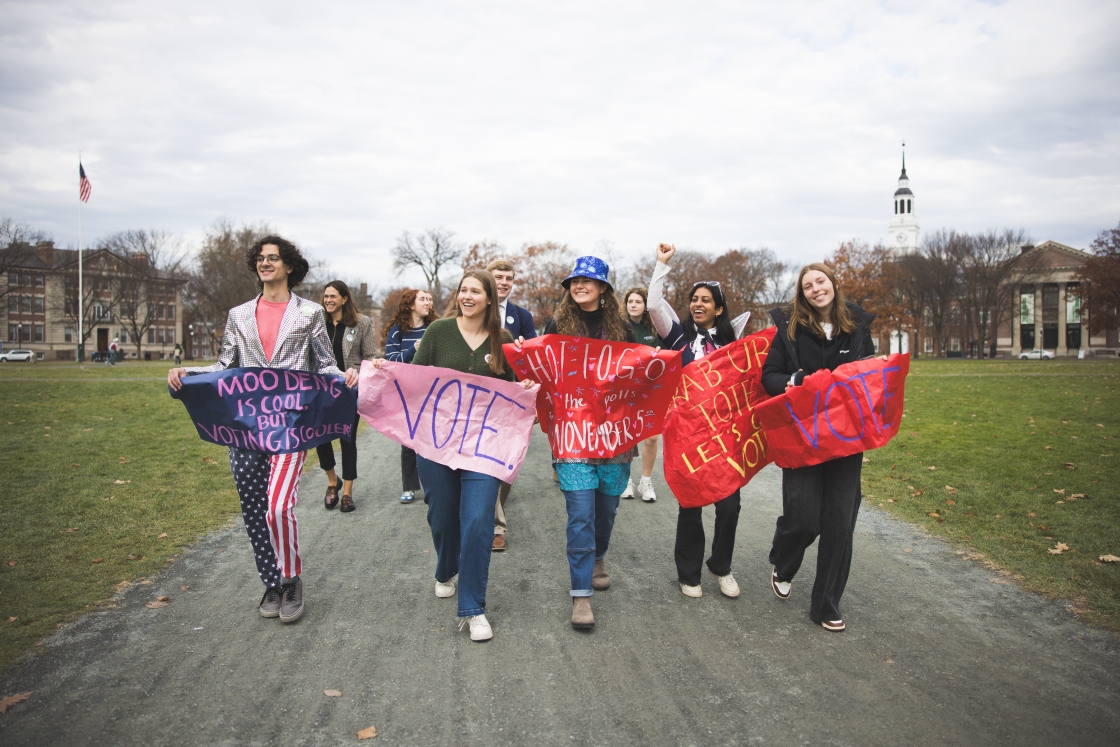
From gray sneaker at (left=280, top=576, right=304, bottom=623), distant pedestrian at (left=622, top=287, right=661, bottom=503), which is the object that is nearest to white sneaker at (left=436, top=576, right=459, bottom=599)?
gray sneaker at (left=280, top=576, right=304, bottom=623)

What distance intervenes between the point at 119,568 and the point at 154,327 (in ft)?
320

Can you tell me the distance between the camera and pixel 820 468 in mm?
4125

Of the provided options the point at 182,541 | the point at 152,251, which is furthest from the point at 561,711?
the point at 152,251

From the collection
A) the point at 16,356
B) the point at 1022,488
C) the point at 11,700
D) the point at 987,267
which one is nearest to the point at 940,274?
the point at 987,267

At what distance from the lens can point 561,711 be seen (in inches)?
121

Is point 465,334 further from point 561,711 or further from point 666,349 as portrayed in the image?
point 561,711

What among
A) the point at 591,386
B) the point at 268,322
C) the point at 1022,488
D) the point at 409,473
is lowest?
the point at 1022,488

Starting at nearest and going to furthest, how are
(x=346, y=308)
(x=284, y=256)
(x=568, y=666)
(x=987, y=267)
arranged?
(x=568, y=666), (x=284, y=256), (x=346, y=308), (x=987, y=267)

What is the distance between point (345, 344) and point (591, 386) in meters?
3.73

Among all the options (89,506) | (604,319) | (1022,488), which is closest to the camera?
(604,319)

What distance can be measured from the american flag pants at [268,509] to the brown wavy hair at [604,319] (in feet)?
6.34

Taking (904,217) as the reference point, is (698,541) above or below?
below

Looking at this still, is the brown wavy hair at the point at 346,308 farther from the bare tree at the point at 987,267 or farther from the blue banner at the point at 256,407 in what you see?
the bare tree at the point at 987,267

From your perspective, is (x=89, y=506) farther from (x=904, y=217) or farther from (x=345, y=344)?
(x=904, y=217)
